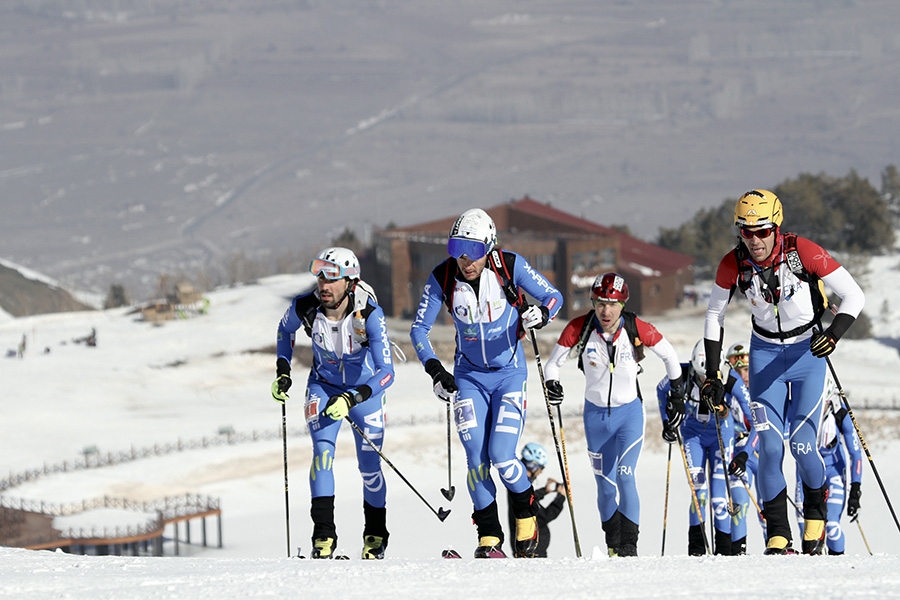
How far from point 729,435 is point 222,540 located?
27.3m

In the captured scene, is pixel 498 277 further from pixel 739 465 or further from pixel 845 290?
pixel 739 465

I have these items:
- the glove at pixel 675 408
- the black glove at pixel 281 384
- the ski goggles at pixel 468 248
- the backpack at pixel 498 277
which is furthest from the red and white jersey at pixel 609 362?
the black glove at pixel 281 384

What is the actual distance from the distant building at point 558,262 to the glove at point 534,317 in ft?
247

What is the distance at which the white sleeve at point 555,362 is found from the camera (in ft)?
46.9

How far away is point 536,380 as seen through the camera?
2913 inches

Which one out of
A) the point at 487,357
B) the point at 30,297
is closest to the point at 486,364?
the point at 487,357

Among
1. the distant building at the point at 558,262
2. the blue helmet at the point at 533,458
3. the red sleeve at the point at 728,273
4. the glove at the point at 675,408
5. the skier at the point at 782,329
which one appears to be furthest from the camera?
the distant building at the point at 558,262

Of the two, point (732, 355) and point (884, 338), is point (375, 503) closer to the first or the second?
point (732, 355)

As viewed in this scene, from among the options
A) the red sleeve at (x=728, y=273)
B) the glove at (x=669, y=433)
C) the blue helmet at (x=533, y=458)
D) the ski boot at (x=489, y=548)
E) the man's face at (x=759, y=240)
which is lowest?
the ski boot at (x=489, y=548)

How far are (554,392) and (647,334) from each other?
52.1 inches

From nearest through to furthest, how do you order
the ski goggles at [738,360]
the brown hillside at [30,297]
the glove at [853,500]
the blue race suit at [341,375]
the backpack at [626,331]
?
the blue race suit at [341,375]
the backpack at [626,331]
the ski goggles at [738,360]
the glove at [853,500]
the brown hillside at [30,297]

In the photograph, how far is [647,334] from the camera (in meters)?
14.6

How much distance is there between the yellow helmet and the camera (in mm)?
12641

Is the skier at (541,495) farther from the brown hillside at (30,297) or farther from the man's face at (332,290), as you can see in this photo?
the brown hillside at (30,297)
